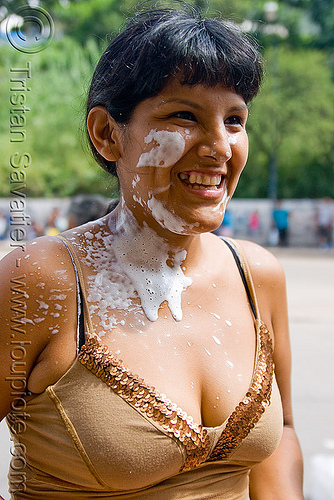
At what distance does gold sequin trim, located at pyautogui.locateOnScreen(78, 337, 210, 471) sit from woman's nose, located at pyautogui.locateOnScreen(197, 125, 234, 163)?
1.69ft

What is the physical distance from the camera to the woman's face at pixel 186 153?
1438 millimetres

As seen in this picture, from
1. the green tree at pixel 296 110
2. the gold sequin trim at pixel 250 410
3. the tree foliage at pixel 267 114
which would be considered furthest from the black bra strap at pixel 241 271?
the green tree at pixel 296 110

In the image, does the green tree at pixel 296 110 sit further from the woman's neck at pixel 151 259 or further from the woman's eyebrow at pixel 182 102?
the woman's eyebrow at pixel 182 102

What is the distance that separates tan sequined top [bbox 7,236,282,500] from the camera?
1326 mm

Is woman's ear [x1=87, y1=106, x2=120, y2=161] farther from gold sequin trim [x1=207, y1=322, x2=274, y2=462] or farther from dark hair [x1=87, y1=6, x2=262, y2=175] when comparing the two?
gold sequin trim [x1=207, y1=322, x2=274, y2=462]

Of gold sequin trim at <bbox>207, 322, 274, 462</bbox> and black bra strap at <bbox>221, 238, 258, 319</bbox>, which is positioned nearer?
gold sequin trim at <bbox>207, 322, 274, 462</bbox>

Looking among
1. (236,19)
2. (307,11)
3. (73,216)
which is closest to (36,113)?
(307,11)

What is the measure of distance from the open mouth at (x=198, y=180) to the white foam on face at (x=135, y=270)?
7.6 inches

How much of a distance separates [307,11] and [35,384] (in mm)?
21873

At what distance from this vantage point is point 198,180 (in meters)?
1.48

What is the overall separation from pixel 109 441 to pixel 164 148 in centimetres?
69
